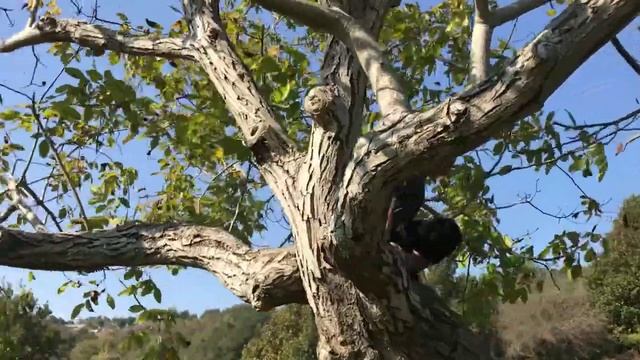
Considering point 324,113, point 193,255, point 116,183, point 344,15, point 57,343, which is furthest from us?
point 57,343

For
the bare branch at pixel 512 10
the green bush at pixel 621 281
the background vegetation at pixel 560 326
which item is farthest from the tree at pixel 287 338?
the bare branch at pixel 512 10

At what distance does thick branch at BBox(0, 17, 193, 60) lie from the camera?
2.96 metres

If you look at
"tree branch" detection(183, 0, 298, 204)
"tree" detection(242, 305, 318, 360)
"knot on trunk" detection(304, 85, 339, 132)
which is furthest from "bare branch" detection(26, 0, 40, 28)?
"tree" detection(242, 305, 318, 360)

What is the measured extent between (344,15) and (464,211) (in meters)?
1.96

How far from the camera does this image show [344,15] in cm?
239

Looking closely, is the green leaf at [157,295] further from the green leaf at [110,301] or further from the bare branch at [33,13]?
the bare branch at [33,13]

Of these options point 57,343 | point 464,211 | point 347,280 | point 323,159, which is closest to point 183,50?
point 323,159

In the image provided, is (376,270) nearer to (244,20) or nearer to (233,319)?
(244,20)

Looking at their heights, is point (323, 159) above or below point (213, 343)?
below

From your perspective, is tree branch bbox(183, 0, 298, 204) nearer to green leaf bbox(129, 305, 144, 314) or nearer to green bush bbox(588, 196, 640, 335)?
green leaf bbox(129, 305, 144, 314)

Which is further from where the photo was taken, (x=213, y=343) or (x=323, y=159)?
(x=213, y=343)

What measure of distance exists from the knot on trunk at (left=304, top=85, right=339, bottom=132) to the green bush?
14.1m

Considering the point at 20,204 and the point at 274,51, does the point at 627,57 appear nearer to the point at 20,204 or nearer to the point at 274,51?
the point at 274,51

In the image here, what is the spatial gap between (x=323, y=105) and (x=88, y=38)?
160 centimetres
